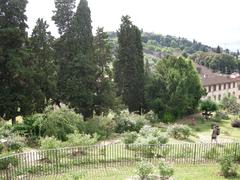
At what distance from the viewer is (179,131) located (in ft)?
98.2

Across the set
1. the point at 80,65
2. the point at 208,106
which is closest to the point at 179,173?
the point at 80,65

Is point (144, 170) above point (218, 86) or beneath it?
beneath

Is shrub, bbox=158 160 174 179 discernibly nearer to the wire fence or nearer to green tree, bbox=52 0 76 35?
the wire fence

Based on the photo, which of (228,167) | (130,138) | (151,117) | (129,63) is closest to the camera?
(228,167)

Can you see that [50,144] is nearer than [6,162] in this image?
No

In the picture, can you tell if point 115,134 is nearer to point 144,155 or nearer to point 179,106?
point 144,155

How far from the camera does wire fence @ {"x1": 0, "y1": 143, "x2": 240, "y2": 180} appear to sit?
18203 millimetres

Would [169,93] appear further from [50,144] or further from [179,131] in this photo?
[50,144]

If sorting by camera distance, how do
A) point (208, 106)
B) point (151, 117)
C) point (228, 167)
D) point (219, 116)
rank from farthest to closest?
point (208, 106) < point (219, 116) < point (151, 117) < point (228, 167)

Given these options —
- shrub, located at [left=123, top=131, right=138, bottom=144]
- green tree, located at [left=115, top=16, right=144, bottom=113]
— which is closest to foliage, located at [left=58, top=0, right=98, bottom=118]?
green tree, located at [left=115, top=16, right=144, bottom=113]

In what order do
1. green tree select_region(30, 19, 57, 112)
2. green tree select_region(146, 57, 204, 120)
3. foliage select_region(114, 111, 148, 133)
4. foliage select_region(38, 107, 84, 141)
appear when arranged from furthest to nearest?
green tree select_region(146, 57, 204, 120)
foliage select_region(114, 111, 148, 133)
green tree select_region(30, 19, 57, 112)
foliage select_region(38, 107, 84, 141)

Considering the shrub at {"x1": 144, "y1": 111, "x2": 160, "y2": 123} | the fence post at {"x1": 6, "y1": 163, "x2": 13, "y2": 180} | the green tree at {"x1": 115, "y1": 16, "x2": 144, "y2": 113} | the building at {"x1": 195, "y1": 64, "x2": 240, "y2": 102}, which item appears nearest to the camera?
the fence post at {"x1": 6, "y1": 163, "x2": 13, "y2": 180}

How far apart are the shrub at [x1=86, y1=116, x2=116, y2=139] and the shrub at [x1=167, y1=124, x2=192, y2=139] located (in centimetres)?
460

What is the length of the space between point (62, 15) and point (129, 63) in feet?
32.0
